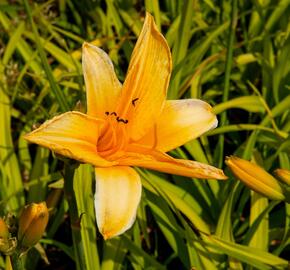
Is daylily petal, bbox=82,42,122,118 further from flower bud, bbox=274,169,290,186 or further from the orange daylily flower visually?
flower bud, bbox=274,169,290,186

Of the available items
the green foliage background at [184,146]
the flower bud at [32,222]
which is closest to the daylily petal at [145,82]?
the green foliage background at [184,146]

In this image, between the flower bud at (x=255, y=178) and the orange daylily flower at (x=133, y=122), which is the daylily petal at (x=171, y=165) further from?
the flower bud at (x=255, y=178)

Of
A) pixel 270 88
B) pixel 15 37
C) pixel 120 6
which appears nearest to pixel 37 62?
pixel 15 37

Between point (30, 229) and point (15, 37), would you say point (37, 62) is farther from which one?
point (30, 229)

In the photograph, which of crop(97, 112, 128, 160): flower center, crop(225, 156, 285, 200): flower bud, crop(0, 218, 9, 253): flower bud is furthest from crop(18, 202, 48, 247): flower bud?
crop(225, 156, 285, 200): flower bud

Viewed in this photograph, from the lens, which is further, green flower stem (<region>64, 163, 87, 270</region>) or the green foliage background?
the green foliage background

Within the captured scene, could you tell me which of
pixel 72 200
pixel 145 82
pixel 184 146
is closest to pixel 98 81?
pixel 145 82
